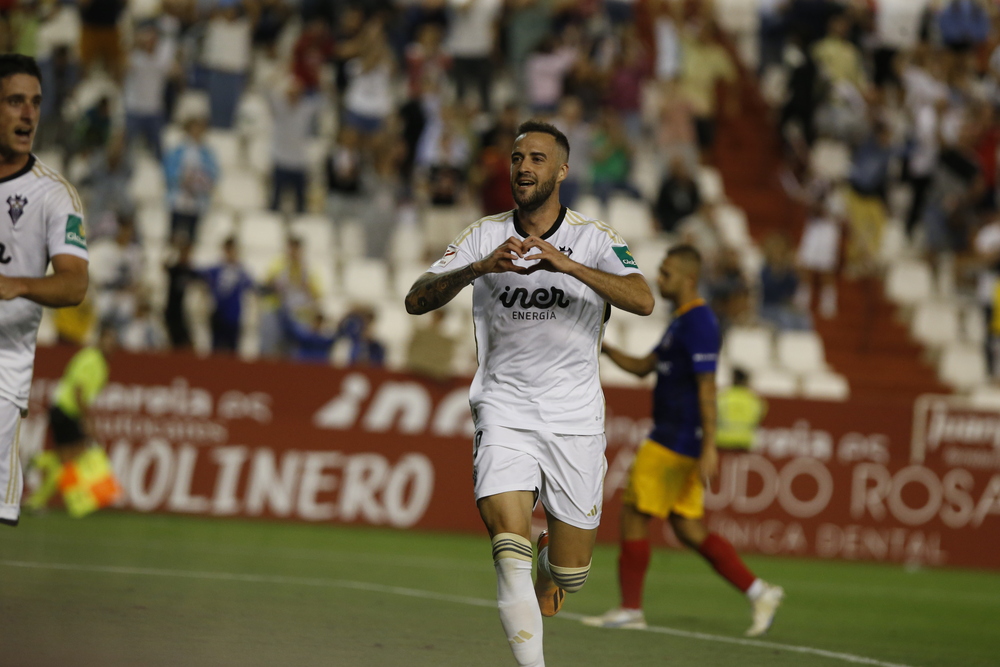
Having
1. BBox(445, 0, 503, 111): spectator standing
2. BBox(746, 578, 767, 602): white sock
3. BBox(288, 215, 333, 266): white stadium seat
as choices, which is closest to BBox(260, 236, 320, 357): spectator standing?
BBox(288, 215, 333, 266): white stadium seat

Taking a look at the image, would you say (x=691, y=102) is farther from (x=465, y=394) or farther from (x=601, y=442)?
(x=601, y=442)

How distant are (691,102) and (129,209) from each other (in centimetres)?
913

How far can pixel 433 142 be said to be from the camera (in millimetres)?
18203

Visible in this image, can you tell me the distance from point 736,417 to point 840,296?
23.1 feet

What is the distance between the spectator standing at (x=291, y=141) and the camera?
59.0ft

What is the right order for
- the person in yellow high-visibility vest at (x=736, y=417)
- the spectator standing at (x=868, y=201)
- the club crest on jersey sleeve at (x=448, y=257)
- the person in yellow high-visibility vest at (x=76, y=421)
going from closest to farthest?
1. the club crest on jersey sleeve at (x=448, y=257)
2. the person in yellow high-visibility vest at (x=76, y=421)
3. the person in yellow high-visibility vest at (x=736, y=417)
4. the spectator standing at (x=868, y=201)

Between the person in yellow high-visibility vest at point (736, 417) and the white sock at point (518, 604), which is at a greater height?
the person in yellow high-visibility vest at point (736, 417)

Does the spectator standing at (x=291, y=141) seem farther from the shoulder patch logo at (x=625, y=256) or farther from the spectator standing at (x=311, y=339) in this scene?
the shoulder patch logo at (x=625, y=256)

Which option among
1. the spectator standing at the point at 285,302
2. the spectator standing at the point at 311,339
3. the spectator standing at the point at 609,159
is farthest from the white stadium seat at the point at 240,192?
the spectator standing at the point at 609,159

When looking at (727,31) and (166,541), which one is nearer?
(166,541)

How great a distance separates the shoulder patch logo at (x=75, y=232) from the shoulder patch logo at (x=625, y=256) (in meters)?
2.56

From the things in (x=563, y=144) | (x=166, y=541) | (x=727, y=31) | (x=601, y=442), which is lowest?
(x=166, y=541)

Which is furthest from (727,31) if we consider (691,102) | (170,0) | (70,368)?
(70,368)

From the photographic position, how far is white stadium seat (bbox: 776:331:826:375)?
1834 centimetres
